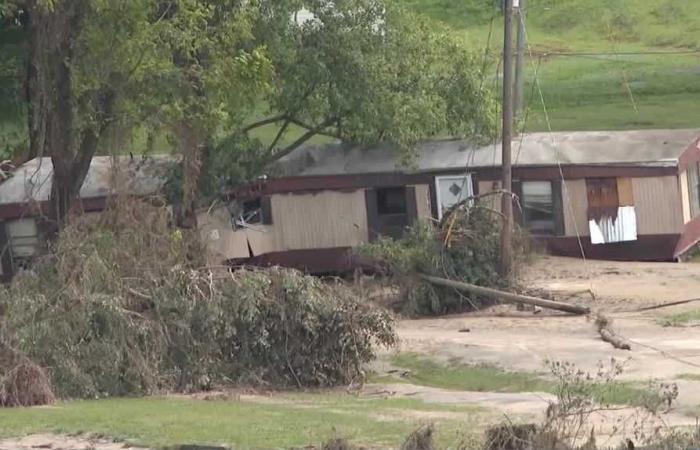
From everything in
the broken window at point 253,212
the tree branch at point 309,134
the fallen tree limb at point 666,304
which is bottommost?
the fallen tree limb at point 666,304

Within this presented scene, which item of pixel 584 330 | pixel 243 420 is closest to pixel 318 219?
pixel 584 330

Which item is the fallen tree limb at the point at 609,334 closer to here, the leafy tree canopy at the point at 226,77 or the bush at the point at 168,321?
the bush at the point at 168,321

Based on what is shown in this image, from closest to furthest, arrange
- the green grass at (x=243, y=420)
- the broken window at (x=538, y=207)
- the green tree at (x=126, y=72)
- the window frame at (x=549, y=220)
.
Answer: the green grass at (x=243, y=420)
the green tree at (x=126, y=72)
the window frame at (x=549, y=220)
the broken window at (x=538, y=207)

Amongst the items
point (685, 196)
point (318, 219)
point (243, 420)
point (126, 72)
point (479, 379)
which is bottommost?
point (479, 379)

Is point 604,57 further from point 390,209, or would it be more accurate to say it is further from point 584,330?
point 584,330

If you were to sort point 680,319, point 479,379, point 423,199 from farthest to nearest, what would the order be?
point 423,199 < point 680,319 < point 479,379

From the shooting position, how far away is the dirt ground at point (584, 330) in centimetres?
1986

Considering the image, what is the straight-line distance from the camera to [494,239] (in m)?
27.2

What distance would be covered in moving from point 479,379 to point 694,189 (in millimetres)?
13045

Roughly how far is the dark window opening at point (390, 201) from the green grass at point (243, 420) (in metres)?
13.6

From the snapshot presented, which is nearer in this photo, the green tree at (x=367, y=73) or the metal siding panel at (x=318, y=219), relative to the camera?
the green tree at (x=367, y=73)

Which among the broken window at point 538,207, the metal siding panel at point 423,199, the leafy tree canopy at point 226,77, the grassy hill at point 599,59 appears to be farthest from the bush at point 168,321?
the grassy hill at point 599,59

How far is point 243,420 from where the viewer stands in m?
16.2

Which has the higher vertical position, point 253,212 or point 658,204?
point 253,212
